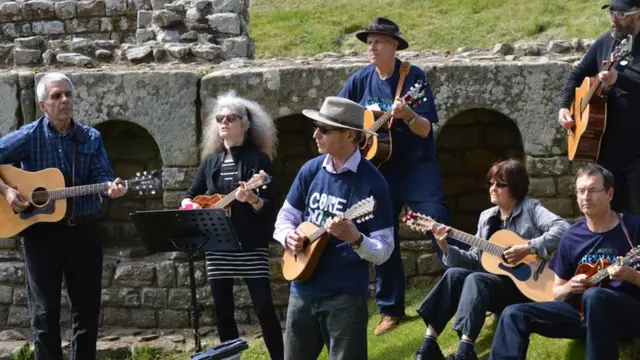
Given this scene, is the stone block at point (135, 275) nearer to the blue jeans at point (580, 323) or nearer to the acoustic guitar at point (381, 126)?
the acoustic guitar at point (381, 126)

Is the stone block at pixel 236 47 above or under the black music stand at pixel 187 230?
above

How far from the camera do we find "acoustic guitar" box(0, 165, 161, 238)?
6590 mm

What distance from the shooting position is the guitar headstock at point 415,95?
674 centimetres

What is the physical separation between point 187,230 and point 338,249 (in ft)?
4.62

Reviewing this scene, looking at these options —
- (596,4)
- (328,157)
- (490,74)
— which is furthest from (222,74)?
(596,4)

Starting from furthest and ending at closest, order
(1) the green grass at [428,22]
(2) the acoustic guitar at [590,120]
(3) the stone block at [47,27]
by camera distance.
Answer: (1) the green grass at [428,22] < (3) the stone block at [47,27] < (2) the acoustic guitar at [590,120]

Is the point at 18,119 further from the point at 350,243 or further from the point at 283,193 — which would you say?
the point at 350,243

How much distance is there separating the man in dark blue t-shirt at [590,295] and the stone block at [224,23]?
5565 mm

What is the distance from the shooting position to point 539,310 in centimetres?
551

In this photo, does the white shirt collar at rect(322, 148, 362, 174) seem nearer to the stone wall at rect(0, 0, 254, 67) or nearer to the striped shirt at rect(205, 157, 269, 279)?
the striped shirt at rect(205, 157, 269, 279)

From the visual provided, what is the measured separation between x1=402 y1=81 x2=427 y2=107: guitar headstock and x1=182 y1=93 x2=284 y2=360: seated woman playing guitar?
3.23ft

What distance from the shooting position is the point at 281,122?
367 inches

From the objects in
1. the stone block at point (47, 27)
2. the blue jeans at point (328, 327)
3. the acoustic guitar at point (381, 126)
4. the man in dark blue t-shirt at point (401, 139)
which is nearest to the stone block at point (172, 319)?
the man in dark blue t-shirt at point (401, 139)

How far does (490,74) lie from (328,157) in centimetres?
321
